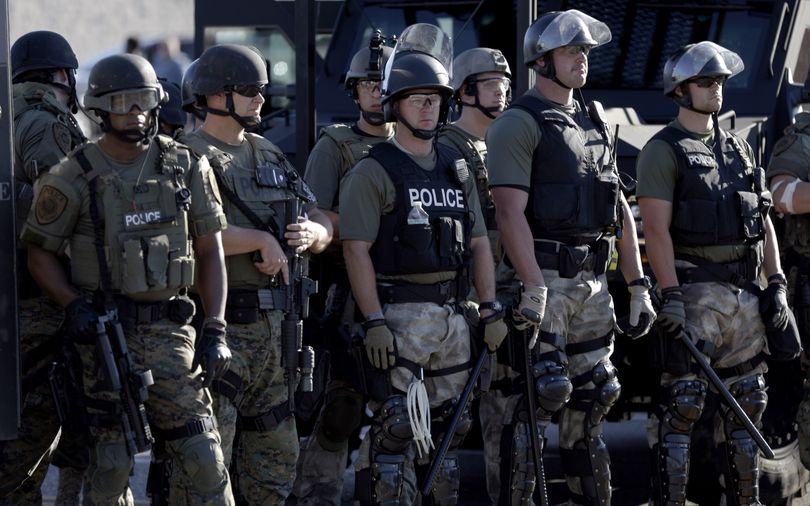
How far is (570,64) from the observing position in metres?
7.08

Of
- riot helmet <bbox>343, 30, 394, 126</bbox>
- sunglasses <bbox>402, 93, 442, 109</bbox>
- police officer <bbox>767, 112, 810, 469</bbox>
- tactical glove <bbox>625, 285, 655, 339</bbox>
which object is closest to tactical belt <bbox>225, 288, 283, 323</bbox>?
sunglasses <bbox>402, 93, 442, 109</bbox>

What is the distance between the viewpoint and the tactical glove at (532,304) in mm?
6781

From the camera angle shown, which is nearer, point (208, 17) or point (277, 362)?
point (277, 362)

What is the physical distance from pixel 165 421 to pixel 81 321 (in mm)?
520

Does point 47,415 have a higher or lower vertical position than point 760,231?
lower

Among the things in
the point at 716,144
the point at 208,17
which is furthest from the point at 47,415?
the point at 208,17

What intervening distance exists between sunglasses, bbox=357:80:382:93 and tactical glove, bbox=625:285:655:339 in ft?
4.82

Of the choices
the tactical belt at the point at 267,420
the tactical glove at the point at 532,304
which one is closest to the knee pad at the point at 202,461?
the tactical belt at the point at 267,420

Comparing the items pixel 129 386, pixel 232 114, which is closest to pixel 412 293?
pixel 232 114

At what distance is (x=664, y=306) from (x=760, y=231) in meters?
0.58

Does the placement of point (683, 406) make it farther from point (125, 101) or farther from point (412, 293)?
point (125, 101)

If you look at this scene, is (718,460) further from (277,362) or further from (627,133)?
(277,362)

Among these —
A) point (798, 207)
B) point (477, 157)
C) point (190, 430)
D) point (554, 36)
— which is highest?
point (554, 36)

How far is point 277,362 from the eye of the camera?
659 cm
